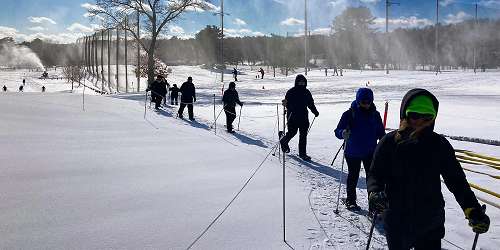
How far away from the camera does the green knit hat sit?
2.99 metres

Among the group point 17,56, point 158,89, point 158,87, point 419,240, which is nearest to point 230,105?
point 158,89

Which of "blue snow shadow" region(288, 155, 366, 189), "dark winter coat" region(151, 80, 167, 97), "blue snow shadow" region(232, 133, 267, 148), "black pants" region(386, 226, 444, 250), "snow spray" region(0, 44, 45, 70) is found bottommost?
"blue snow shadow" region(288, 155, 366, 189)

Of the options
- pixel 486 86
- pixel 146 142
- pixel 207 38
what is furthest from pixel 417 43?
pixel 146 142

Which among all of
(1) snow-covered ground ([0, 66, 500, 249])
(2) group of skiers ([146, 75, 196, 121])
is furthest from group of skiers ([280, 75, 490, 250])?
(2) group of skiers ([146, 75, 196, 121])

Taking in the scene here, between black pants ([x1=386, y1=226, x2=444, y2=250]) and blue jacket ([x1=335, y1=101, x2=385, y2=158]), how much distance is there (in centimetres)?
267

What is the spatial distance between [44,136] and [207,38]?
9780 centimetres

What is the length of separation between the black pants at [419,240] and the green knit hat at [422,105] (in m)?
0.85

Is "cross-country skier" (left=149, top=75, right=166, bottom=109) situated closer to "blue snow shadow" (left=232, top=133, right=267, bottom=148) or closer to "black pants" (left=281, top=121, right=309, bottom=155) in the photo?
"blue snow shadow" (left=232, top=133, right=267, bottom=148)

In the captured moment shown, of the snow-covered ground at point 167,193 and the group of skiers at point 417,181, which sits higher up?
A: the group of skiers at point 417,181

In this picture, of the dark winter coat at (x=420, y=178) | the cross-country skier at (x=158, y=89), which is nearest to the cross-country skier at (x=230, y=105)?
the cross-country skier at (x=158, y=89)

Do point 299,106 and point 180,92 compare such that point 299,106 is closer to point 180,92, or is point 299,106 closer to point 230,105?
point 230,105

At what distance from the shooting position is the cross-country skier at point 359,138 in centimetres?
579

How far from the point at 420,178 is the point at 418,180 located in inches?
0.8

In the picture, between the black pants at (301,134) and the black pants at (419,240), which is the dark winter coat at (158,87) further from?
the black pants at (419,240)
